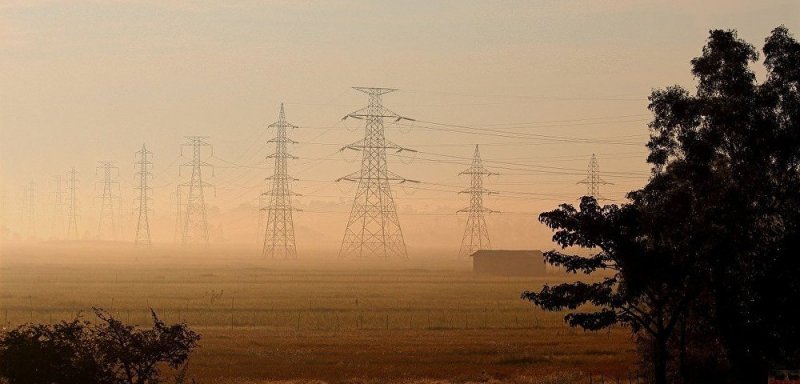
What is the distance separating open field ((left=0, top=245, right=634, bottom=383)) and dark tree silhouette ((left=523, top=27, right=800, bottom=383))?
11713 millimetres

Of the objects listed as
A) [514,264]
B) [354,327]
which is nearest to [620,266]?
[354,327]

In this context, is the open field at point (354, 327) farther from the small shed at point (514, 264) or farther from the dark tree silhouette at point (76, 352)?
the small shed at point (514, 264)

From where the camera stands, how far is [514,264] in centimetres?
18075

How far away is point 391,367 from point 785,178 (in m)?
23.0

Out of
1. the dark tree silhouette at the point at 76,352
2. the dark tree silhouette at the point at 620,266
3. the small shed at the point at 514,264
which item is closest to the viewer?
the dark tree silhouette at the point at 76,352

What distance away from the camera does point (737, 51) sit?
4550 cm

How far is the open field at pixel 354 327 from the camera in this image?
57.9 m

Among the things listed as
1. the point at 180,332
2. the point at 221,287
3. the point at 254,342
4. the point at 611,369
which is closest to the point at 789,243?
the point at 611,369

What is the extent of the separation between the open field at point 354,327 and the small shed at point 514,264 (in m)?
23.5

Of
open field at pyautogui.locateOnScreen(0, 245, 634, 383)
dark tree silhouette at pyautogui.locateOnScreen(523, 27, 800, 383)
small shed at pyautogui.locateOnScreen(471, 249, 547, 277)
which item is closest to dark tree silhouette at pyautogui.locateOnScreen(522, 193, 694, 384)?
dark tree silhouette at pyautogui.locateOnScreen(523, 27, 800, 383)

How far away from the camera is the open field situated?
57.9 meters

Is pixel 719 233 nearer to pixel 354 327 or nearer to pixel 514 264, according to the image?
pixel 354 327

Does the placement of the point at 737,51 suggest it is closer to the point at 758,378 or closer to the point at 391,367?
the point at 758,378

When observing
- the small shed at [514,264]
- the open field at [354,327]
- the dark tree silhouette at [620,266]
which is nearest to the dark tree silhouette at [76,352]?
the dark tree silhouette at [620,266]
